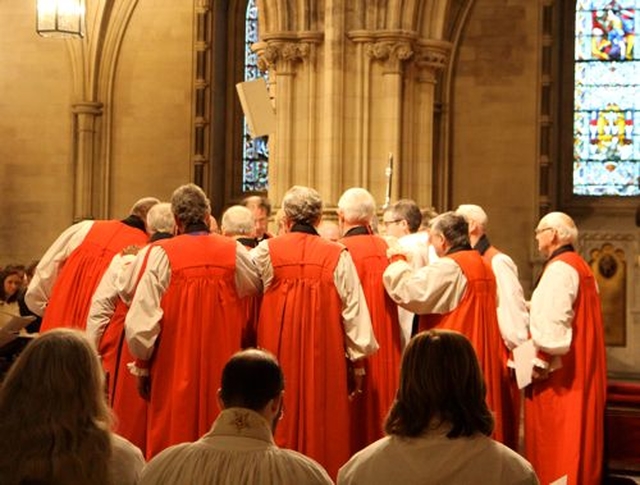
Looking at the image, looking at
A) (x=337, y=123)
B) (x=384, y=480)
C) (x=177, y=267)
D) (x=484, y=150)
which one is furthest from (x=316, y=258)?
(x=484, y=150)

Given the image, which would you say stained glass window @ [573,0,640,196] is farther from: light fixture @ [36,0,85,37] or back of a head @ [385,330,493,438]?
back of a head @ [385,330,493,438]

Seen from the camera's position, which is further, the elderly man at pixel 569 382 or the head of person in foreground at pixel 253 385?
the elderly man at pixel 569 382

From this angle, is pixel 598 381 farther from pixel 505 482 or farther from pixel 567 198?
pixel 567 198

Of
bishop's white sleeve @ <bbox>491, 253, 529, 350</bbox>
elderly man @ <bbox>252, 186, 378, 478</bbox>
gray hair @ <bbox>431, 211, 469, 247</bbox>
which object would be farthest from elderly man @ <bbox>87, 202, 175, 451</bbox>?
bishop's white sleeve @ <bbox>491, 253, 529, 350</bbox>

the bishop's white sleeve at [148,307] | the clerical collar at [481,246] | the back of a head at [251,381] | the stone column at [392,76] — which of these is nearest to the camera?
the back of a head at [251,381]

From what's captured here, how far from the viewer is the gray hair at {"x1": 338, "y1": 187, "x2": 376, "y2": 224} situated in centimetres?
798

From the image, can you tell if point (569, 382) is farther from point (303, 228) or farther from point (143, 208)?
point (143, 208)

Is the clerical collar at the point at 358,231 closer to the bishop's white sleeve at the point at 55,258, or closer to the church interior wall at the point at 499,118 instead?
the bishop's white sleeve at the point at 55,258

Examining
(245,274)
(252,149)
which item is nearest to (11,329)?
(245,274)

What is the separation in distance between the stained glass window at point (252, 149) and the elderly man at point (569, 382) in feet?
33.8

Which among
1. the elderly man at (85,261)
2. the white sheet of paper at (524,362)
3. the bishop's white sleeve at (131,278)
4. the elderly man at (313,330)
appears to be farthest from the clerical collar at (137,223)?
the white sheet of paper at (524,362)

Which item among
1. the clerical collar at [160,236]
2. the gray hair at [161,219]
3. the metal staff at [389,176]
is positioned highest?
the metal staff at [389,176]

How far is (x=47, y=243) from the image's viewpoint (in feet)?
60.8

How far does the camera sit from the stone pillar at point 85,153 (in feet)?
59.8
